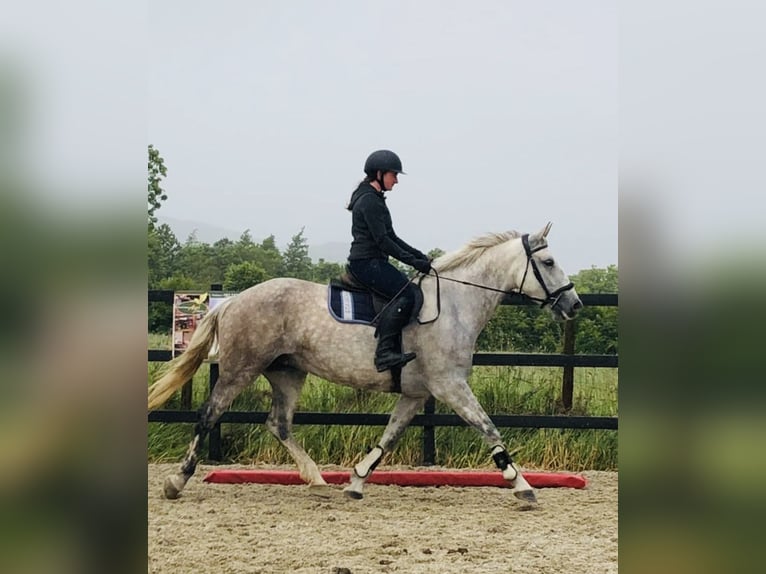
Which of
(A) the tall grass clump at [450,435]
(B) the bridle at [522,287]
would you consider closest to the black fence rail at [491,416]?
(A) the tall grass clump at [450,435]

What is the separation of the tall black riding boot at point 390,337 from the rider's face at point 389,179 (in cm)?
85

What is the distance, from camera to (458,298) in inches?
216

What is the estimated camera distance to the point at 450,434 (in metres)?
6.95

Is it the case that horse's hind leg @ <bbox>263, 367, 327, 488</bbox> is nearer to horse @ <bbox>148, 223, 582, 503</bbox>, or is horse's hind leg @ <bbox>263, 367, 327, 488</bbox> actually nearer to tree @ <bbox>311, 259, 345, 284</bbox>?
horse @ <bbox>148, 223, 582, 503</bbox>

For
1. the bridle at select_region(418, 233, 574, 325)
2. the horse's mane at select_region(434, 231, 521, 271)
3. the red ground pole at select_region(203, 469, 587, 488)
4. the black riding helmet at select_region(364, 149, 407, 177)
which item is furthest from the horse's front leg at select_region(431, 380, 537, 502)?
the black riding helmet at select_region(364, 149, 407, 177)

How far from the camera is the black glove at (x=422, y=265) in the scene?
212 inches

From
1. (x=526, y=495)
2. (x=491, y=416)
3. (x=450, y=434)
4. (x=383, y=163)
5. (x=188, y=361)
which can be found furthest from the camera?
(x=450, y=434)

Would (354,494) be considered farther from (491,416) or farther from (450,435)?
(450,435)

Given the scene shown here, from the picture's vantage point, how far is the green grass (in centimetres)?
687

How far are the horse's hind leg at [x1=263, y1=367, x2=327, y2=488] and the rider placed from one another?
82cm

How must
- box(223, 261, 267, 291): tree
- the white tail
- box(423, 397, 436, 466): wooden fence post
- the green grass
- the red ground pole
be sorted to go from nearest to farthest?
the white tail → the red ground pole → box(423, 397, 436, 466): wooden fence post → the green grass → box(223, 261, 267, 291): tree

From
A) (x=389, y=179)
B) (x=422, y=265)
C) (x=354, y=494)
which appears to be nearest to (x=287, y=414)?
(x=354, y=494)

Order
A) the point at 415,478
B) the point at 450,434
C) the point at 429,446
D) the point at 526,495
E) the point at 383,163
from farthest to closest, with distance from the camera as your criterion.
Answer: the point at 450,434 < the point at 429,446 < the point at 415,478 < the point at 383,163 < the point at 526,495

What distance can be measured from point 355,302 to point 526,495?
5.85ft
